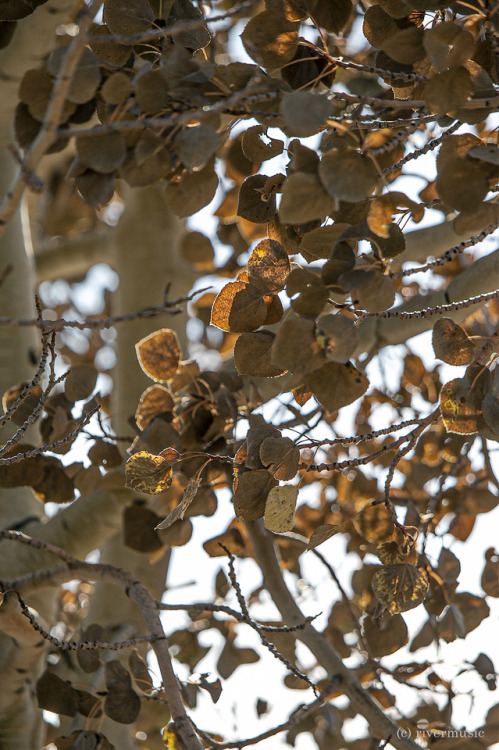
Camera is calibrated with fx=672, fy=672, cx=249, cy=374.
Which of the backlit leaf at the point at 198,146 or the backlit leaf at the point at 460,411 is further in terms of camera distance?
the backlit leaf at the point at 460,411

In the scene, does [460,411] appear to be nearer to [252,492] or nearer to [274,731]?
[252,492]

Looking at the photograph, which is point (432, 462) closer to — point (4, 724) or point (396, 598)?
point (396, 598)

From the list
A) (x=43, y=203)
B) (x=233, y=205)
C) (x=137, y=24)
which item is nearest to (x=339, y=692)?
(x=233, y=205)

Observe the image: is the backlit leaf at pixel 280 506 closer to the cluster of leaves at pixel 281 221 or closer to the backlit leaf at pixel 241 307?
the cluster of leaves at pixel 281 221

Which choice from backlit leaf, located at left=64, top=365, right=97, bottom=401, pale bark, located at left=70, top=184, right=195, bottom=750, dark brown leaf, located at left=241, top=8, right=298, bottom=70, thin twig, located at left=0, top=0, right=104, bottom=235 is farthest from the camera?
pale bark, located at left=70, top=184, right=195, bottom=750

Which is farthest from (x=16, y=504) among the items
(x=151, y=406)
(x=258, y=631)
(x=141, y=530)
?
(x=258, y=631)

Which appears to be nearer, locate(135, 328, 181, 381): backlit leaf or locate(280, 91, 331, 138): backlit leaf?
locate(280, 91, 331, 138): backlit leaf

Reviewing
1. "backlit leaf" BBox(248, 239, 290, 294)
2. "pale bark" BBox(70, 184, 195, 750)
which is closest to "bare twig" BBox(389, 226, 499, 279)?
"backlit leaf" BBox(248, 239, 290, 294)

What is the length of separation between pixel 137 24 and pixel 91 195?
221mm

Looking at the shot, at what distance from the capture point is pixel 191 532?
1.08m

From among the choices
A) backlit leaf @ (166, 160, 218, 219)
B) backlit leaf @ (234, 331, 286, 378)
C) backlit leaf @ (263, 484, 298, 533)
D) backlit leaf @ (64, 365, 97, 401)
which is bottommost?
backlit leaf @ (263, 484, 298, 533)

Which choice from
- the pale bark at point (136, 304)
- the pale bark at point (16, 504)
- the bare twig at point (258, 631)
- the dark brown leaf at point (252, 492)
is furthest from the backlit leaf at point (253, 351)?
the pale bark at point (136, 304)

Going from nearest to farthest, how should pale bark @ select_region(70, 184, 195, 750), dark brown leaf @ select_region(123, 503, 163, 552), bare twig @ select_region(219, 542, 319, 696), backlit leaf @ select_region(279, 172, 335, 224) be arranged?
backlit leaf @ select_region(279, 172, 335, 224)
bare twig @ select_region(219, 542, 319, 696)
dark brown leaf @ select_region(123, 503, 163, 552)
pale bark @ select_region(70, 184, 195, 750)

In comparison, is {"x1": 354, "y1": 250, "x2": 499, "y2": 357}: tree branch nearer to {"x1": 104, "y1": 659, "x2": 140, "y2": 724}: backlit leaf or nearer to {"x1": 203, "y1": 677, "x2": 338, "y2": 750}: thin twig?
{"x1": 203, "y1": 677, "x2": 338, "y2": 750}: thin twig
